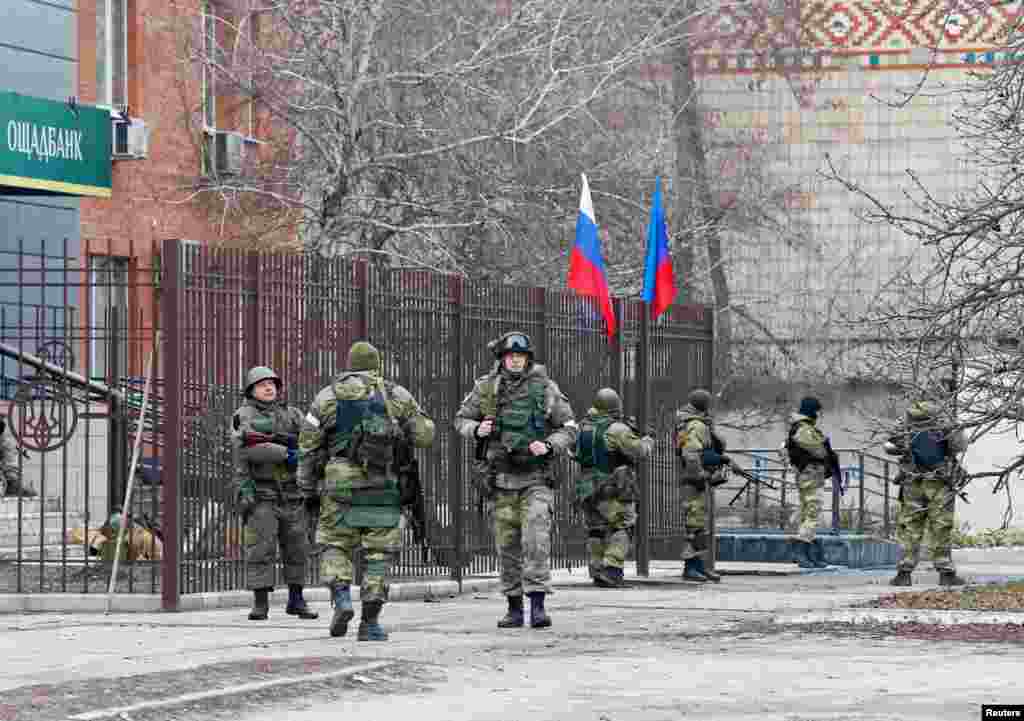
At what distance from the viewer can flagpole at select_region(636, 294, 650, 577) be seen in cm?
2138

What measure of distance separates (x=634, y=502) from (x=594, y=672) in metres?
7.99

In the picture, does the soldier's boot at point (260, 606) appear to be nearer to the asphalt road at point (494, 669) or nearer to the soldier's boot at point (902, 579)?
the asphalt road at point (494, 669)

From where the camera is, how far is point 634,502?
19.8 m

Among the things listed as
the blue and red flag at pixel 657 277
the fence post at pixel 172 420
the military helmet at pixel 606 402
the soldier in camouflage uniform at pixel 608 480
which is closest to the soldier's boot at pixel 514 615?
the fence post at pixel 172 420

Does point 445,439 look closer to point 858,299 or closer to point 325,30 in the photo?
point 325,30

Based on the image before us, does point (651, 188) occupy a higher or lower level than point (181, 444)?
higher

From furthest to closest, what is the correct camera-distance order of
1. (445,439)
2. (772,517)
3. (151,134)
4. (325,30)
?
(772,517), (151,134), (325,30), (445,439)

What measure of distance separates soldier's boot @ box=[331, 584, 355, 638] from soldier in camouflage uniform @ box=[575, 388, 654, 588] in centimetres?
567

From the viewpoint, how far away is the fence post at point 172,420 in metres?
15.9

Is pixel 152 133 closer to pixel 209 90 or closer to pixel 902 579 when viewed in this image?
pixel 209 90

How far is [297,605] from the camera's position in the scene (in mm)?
15578

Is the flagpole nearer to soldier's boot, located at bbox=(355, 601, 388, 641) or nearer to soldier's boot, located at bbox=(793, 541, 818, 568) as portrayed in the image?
soldier's boot, located at bbox=(793, 541, 818, 568)

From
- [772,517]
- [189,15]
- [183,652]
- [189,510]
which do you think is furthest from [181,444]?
[772,517]

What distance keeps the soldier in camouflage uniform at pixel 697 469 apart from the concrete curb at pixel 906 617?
5.78 meters
